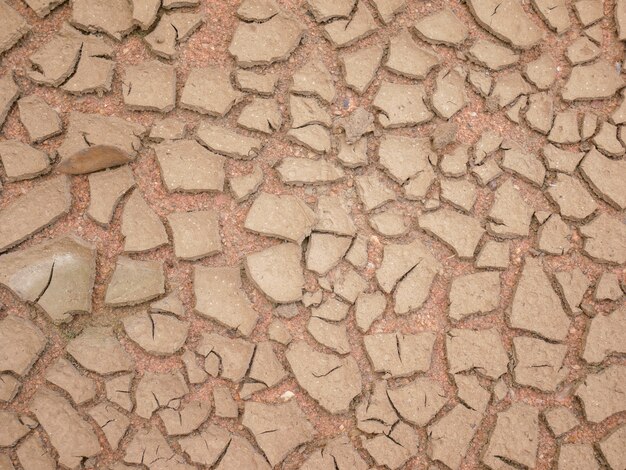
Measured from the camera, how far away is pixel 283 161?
2.29 m

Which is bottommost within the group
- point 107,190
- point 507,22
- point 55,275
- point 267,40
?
point 55,275

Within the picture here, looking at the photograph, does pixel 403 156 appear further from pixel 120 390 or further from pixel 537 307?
pixel 120 390

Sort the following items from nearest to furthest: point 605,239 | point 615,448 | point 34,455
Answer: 1. point 34,455
2. point 615,448
3. point 605,239

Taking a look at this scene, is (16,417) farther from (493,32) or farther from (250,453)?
(493,32)

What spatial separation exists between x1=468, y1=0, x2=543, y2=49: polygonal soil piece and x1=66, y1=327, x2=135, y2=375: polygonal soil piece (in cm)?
181

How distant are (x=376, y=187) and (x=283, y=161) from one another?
1.15 ft

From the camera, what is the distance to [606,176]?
7.96ft

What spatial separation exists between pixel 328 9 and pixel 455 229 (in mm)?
962

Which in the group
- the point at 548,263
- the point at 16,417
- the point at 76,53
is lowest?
the point at 16,417

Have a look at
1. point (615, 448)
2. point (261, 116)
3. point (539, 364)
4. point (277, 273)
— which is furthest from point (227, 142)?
point (615, 448)

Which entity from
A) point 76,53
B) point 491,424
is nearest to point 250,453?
point 491,424

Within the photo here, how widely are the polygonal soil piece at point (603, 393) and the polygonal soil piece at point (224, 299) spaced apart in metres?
1.16

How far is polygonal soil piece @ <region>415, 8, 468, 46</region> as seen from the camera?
248 cm

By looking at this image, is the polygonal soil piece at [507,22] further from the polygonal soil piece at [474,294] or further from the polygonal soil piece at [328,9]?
the polygonal soil piece at [474,294]
